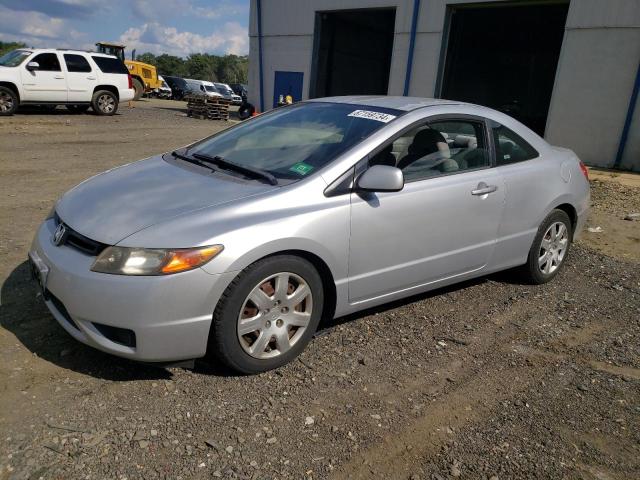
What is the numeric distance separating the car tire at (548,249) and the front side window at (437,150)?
97 cm

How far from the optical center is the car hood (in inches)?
113

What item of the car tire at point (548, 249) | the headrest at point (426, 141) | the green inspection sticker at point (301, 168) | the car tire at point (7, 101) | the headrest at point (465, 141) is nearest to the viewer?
the green inspection sticker at point (301, 168)

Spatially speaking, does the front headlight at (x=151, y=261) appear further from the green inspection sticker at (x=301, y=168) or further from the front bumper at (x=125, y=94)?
the front bumper at (x=125, y=94)

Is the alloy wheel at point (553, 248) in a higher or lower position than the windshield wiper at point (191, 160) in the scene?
lower

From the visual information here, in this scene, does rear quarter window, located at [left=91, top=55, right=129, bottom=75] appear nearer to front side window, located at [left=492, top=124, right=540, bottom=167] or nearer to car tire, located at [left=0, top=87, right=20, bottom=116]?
car tire, located at [left=0, top=87, right=20, bottom=116]

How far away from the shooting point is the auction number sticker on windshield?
3639 mm

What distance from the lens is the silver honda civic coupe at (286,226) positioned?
2.74m

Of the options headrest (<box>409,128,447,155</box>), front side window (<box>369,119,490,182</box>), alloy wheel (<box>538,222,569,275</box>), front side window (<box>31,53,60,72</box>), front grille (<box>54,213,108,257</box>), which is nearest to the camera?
front grille (<box>54,213,108,257</box>)

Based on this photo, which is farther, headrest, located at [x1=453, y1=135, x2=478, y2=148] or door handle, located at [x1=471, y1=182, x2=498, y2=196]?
headrest, located at [x1=453, y1=135, x2=478, y2=148]

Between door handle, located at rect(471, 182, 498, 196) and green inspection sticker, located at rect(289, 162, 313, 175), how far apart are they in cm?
131

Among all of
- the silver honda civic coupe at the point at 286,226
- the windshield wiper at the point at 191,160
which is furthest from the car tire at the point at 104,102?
the windshield wiper at the point at 191,160

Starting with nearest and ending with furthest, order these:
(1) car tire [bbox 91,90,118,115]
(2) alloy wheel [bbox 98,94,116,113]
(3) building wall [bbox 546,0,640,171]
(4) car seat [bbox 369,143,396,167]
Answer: (4) car seat [bbox 369,143,396,167]
(3) building wall [bbox 546,0,640,171]
(1) car tire [bbox 91,90,118,115]
(2) alloy wheel [bbox 98,94,116,113]

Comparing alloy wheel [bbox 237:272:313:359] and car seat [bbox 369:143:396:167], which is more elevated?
car seat [bbox 369:143:396:167]

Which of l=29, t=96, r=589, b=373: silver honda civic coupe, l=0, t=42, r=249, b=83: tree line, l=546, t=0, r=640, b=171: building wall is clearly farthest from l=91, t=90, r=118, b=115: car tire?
l=0, t=42, r=249, b=83: tree line
